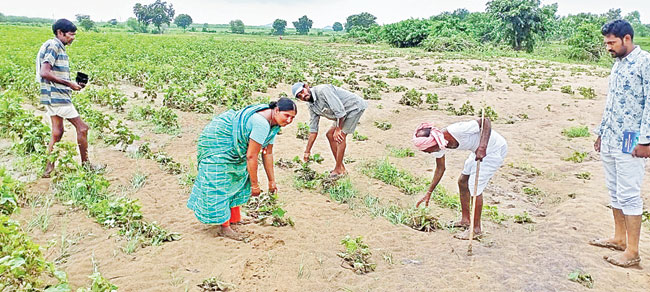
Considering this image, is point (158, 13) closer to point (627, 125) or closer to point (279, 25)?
point (279, 25)

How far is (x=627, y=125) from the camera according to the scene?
412cm

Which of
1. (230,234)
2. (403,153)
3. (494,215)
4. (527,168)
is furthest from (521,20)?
(230,234)

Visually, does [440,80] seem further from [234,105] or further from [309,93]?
[309,93]

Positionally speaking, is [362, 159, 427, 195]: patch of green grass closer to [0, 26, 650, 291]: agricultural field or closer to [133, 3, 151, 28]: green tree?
[0, 26, 650, 291]: agricultural field

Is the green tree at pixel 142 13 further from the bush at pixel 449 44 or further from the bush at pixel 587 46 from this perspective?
the bush at pixel 587 46

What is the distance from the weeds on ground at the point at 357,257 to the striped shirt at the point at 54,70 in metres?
3.46

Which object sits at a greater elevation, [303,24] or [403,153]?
[303,24]

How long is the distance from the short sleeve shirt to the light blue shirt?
9.37 ft

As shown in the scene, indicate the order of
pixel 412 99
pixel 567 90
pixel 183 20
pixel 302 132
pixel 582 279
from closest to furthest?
pixel 582 279
pixel 302 132
pixel 412 99
pixel 567 90
pixel 183 20

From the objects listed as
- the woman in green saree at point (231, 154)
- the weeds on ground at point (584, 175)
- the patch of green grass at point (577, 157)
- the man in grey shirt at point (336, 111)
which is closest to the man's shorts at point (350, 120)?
the man in grey shirt at point (336, 111)

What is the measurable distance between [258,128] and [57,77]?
274cm

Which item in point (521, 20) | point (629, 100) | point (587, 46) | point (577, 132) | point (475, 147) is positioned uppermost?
point (521, 20)

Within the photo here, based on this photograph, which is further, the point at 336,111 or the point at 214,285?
the point at 336,111

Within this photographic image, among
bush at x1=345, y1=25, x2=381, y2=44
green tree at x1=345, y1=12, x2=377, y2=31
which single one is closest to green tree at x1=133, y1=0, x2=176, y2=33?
green tree at x1=345, y1=12, x2=377, y2=31
